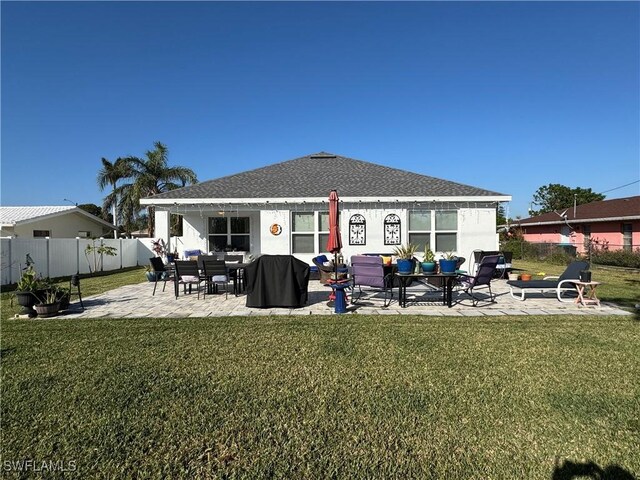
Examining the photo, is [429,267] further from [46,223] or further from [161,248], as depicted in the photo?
[46,223]

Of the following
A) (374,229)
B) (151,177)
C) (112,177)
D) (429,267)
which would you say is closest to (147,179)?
(151,177)

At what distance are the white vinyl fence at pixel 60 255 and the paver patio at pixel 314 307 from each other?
18.3 ft

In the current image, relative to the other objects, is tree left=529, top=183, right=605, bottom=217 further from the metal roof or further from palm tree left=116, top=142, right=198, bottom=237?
the metal roof

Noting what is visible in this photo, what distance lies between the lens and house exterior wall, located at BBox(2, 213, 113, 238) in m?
19.9

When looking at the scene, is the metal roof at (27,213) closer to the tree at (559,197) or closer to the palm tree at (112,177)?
the palm tree at (112,177)

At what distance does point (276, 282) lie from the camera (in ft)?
25.7

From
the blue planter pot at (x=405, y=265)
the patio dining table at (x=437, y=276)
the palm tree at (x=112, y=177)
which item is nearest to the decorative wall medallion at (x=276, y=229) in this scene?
the patio dining table at (x=437, y=276)

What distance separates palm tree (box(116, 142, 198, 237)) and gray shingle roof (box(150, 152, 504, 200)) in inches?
492

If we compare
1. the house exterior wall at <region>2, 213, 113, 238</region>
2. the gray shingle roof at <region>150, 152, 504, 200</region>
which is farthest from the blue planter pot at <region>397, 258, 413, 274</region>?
the house exterior wall at <region>2, 213, 113, 238</region>

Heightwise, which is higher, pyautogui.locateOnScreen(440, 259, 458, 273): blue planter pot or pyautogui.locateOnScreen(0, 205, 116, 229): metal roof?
pyautogui.locateOnScreen(0, 205, 116, 229): metal roof

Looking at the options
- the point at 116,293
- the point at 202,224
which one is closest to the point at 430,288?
the point at 116,293

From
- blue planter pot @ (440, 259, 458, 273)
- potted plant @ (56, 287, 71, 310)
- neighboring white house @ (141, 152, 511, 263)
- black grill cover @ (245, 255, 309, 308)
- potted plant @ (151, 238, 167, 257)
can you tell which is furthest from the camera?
potted plant @ (151, 238, 167, 257)

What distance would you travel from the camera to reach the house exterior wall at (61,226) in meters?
19.9

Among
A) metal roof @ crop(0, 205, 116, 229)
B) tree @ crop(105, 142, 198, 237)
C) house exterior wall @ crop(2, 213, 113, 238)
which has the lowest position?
house exterior wall @ crop(2, 213, 113, 238)
